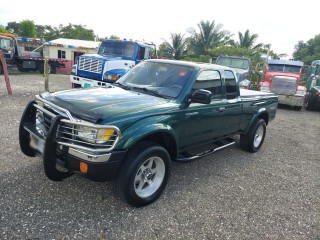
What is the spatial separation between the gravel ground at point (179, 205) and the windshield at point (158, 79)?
1425 millimetres

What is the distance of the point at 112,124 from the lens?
2805 mm

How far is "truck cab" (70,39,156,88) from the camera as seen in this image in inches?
359

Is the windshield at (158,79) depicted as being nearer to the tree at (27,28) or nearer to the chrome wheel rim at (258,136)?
the chrome wheel rim at (258,136)

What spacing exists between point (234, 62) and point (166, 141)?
37.3 feet

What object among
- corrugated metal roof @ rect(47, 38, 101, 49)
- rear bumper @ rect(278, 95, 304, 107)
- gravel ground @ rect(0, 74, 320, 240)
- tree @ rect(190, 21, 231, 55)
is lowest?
gravel ground @ rect(0, 74, 320, 240)

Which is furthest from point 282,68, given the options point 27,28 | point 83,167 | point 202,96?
point 27,28

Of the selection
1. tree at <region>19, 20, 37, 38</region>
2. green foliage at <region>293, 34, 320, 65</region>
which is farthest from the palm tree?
tree at <region>19, 20, 37, 38</region>

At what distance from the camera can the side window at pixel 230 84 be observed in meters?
4.69

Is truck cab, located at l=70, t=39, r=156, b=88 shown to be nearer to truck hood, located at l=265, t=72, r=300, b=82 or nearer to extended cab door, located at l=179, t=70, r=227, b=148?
extended cab door, located at l=179, t=70, r=227, b=148

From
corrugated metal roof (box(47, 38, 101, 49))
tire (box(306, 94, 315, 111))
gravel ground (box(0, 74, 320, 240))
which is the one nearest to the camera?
gravel ground (box(0, 74, 320, 240))

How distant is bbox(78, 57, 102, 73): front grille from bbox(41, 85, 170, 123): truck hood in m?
5.58

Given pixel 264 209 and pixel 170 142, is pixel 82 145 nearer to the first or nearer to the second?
pixel 170 142

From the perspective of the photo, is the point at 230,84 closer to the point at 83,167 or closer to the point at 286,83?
the point at 83,167

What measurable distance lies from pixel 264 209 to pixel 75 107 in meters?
2.80
